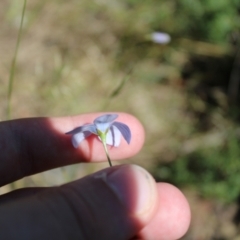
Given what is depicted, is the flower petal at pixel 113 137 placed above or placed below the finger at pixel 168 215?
above

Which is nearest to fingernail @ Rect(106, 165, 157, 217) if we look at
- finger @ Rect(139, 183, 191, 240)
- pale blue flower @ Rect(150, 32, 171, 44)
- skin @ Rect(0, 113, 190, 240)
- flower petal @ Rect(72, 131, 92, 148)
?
skin @ Rect(0, 113, 190, 240)

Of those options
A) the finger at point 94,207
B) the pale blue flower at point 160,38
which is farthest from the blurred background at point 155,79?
the finger at point 94,207

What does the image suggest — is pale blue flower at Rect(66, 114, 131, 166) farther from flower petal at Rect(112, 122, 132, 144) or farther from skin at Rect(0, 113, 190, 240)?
skin at Rect(0, 113, 190, 240)

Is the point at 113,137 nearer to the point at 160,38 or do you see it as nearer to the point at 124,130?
the point at 124,130

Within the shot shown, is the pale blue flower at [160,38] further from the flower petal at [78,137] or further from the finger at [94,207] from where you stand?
the finger at [94,207]

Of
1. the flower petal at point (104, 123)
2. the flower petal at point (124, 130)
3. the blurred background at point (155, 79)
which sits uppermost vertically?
the flower petal at point (104, 123)

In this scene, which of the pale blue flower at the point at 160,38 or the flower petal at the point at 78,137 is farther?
the pale blue flower at the point at 160,38
